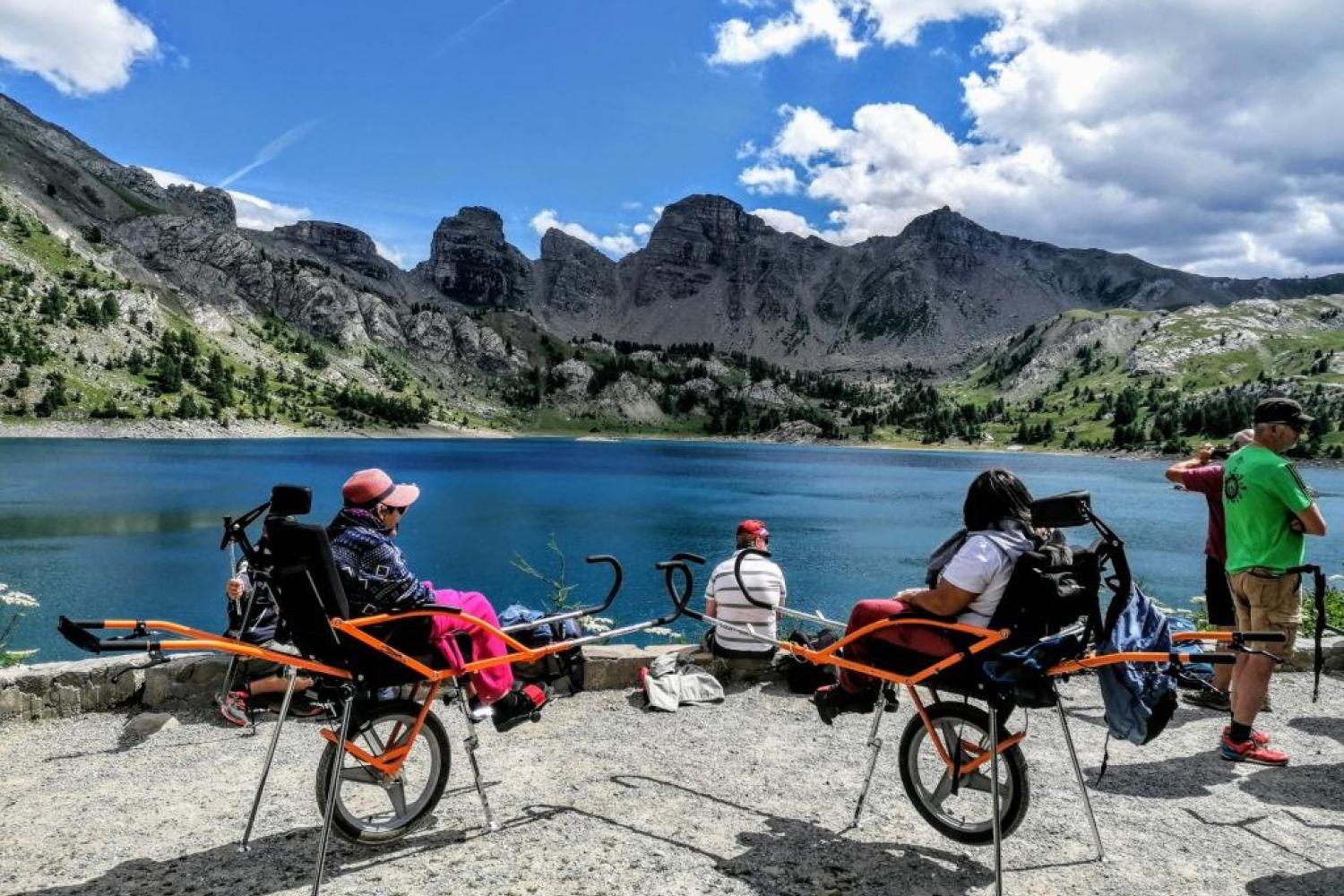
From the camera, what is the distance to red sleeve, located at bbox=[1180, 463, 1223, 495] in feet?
31.9

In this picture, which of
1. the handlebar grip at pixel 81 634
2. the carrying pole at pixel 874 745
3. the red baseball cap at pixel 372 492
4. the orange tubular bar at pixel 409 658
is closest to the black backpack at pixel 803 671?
the carrying pole at pixel 874 745

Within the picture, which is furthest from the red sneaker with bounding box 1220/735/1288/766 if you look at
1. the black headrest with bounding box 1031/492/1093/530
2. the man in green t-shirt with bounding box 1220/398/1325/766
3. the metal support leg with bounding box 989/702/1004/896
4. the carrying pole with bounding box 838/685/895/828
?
the black headrest with bounding box 1031/492/1093/530

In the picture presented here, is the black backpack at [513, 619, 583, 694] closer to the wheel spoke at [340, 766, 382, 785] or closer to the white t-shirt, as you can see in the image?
the wheel spoke at [340, 766, 382, 785]

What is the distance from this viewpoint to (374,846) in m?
5.89

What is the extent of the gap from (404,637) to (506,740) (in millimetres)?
2822

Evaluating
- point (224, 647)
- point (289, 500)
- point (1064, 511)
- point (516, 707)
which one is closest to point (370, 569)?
point (289, 500)

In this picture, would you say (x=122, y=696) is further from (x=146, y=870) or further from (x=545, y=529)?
(x=545, y=529)

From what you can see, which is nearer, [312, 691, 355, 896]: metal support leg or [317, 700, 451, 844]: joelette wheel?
[312, 691, 355, 896]: metal support leg

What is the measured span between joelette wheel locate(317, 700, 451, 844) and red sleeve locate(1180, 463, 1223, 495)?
30.9 ft

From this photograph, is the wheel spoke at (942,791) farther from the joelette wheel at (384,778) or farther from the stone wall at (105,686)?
the stone wall at (105,686)

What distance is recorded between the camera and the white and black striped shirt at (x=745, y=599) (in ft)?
32.1

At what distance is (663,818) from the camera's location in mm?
6414

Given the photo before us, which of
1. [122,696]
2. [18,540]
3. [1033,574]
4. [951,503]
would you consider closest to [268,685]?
[122,696]

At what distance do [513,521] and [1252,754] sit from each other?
60.6 metres
